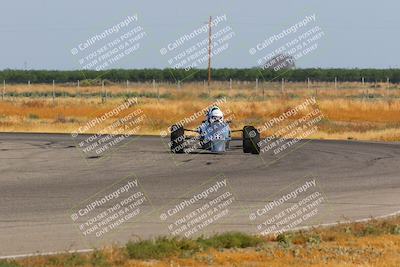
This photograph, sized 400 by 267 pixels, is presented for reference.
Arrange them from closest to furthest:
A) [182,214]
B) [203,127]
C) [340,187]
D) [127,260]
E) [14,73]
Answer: [127,260], [182,214], [340,187], [203,127], [14,73]

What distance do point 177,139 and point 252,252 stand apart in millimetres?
17902

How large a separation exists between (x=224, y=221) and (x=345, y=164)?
481 inches

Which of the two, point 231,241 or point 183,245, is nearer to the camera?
point 183,245

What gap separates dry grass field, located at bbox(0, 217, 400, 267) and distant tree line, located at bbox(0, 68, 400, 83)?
360 feet

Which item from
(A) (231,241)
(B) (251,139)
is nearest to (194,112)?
(B) (251,139)

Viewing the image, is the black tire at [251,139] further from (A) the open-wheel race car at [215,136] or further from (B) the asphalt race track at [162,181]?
(B) the asphalt race track at [162,181]

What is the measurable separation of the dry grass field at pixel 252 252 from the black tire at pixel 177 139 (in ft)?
53.5

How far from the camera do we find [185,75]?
408 feet

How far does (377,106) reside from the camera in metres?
62.1

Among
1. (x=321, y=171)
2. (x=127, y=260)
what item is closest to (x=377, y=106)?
(x=321, y=171)

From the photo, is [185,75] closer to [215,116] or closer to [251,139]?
[251,139]

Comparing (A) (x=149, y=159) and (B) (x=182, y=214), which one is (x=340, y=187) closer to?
(B) (x=182, y=214)

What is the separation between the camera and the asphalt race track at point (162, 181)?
599 inches

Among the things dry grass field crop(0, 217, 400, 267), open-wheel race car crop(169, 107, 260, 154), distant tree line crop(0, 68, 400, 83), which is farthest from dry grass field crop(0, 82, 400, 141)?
distant tree line crop(0, 68, 400, 83)
